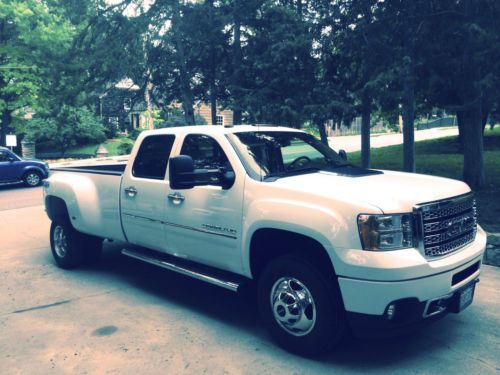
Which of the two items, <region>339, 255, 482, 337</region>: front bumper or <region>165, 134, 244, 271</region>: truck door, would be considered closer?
<region>339, 255, 482, 337</region>: front bumper

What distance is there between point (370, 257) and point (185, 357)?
1734 millimetres

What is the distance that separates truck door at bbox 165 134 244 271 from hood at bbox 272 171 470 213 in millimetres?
553

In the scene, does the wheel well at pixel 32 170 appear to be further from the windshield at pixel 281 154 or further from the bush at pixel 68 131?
the windshield at pixel 281 154

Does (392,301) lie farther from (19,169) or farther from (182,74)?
(19,169)

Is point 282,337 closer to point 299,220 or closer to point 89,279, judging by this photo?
point 299,220

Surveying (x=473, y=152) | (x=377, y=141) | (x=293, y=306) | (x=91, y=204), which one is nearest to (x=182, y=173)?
(x=293, y=306)

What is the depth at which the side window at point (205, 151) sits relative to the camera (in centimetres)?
470

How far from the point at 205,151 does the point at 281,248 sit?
1.36m

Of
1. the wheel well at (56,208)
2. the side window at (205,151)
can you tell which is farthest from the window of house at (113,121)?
the side window at (205,151)

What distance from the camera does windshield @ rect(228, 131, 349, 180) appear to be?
4.40 metres

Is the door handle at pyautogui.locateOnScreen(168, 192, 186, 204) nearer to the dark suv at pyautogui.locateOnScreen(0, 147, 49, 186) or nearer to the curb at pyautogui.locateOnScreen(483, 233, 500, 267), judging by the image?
the curb at pyautogui.locateOnScreen(483, 233, 500, 267)

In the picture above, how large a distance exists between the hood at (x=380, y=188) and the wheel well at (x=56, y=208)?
3.72 meters

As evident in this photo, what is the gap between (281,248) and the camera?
4.12m

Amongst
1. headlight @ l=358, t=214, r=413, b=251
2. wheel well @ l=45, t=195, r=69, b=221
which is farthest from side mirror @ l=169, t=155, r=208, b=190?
wheel well @ l=45, t=195, r=69, b=221
